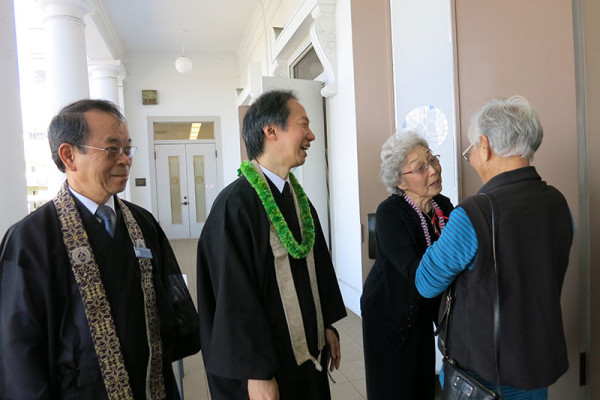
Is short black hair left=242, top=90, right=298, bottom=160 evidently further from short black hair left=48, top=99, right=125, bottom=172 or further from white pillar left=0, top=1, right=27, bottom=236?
white pillar left=0, top=1, right=27, bottom=236

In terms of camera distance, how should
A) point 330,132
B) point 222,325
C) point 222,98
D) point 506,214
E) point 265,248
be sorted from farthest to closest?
point 222,98 < point 330,132 < point 265,248 < point 222,325 < point 506,214

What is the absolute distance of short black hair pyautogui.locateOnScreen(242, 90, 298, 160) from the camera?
4.71 feet

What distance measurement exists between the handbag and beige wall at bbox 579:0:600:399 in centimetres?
80

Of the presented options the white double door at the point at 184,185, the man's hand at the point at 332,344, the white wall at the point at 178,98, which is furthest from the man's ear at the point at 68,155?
the white double door at the point at 184,185

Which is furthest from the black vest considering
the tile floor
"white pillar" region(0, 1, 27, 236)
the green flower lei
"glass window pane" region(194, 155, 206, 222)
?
"glass window pane" region(194, 155, 206, 222)

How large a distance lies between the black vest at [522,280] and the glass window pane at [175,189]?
399 inches

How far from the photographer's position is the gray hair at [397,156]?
1.74 meters

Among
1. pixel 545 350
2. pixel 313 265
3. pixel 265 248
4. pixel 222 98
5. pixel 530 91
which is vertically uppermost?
pixel 222 98

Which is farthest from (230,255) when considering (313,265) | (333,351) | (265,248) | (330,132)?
(330,132)

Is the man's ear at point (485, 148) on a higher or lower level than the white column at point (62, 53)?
lower

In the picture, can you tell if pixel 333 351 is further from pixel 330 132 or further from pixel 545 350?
pixel 330 132

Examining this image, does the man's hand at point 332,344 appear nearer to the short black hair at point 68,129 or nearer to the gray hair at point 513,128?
the gray hair at point 513,128

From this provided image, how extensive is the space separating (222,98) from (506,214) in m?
10.1

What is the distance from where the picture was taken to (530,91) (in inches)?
71.6
